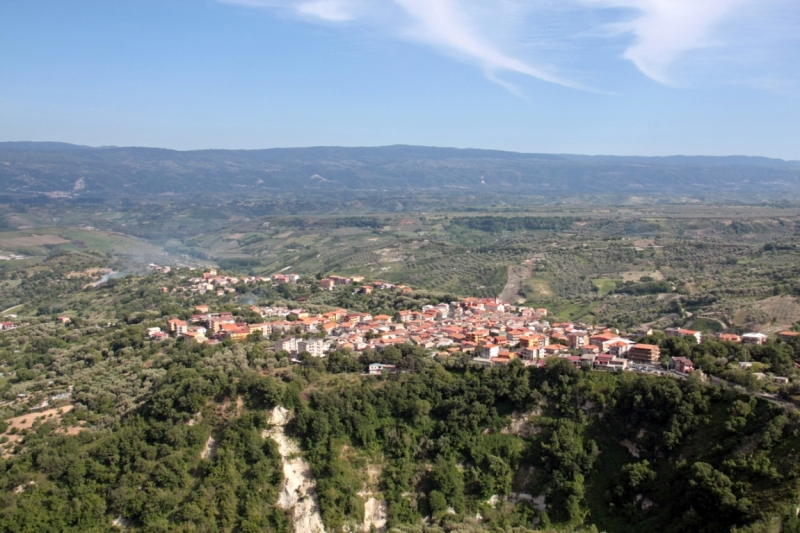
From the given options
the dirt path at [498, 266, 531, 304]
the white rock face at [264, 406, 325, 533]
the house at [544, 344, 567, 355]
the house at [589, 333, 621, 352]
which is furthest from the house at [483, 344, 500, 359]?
the dirt path at [498, 266, 531, 304]

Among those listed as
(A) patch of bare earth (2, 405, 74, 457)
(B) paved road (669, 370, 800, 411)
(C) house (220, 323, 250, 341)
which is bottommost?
(A) patch of bare earth (2, 405, 74, 457)

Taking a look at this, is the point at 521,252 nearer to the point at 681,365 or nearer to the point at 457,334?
the point at 457,334

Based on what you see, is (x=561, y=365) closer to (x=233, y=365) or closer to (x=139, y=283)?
(x=233, y=365)

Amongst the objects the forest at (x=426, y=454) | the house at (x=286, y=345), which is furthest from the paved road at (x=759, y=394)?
the house at (x=286, y=345)

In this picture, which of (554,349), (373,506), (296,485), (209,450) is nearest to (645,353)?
(554,349)

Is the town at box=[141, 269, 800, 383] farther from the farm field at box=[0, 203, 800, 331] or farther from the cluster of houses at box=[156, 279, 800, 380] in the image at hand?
the farm field at box=[0, 203, 800, 331]

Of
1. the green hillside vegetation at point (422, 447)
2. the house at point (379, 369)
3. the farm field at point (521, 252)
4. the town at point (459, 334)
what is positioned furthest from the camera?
the farm field at point (521, 252)

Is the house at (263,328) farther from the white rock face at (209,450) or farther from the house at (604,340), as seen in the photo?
the house at (604,340)
